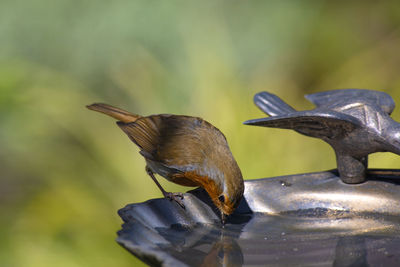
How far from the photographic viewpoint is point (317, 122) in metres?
2.09

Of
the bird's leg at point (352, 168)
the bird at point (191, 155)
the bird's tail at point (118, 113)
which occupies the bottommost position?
the bird's leg at point (352, 168)

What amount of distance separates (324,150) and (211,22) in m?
1.64

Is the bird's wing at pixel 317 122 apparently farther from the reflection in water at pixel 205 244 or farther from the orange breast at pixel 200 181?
the reflection in water at pixel 205 244

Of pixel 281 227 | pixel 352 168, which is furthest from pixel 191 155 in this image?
pixel 352 168

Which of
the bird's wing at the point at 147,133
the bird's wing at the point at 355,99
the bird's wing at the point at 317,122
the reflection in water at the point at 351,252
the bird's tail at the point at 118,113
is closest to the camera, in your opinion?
the reflection in water at the point at 351,252

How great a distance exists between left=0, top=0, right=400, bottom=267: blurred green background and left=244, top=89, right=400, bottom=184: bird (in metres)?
1.86

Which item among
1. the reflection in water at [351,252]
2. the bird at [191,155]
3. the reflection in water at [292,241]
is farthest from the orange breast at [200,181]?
the reflection in water at [351,252]

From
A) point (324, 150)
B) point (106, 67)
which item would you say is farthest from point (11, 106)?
point (324, 150)

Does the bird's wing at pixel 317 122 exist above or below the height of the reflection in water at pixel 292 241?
above

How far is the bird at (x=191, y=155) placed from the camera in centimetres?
211

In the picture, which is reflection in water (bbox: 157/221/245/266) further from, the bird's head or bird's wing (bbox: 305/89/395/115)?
bird's wing (bbox: 305/89/395/115)

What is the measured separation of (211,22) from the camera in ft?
17.4

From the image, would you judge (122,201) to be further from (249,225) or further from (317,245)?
(317,245)

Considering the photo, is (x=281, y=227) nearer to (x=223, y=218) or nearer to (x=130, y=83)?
(x=223, y=218)
